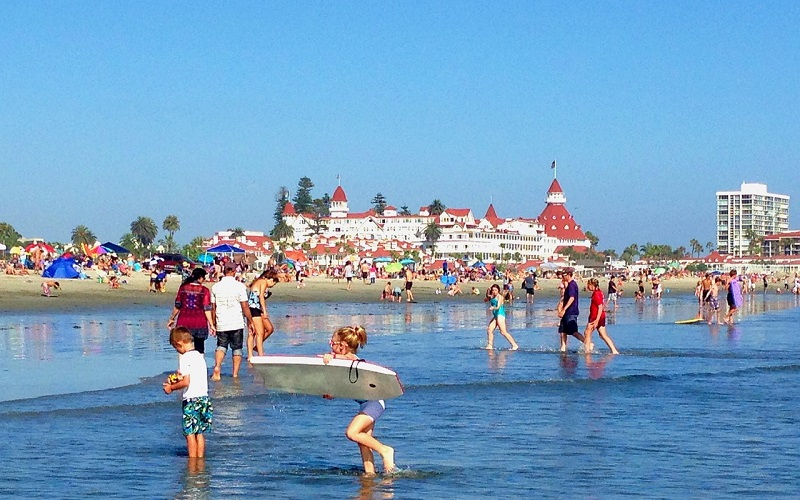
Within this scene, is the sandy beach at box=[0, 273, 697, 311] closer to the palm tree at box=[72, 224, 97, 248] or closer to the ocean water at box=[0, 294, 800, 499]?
the ocean water at box=[0, 294, 800, 499]

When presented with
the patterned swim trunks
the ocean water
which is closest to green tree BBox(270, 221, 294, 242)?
the ocean water

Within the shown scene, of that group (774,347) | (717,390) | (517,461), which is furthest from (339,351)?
(774,347)

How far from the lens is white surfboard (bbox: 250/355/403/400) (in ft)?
26.8

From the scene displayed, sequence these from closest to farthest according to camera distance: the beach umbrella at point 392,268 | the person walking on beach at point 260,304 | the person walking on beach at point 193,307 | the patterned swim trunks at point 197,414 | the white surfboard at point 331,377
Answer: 1. the white surfboard at point 331,377
2. the patterned swim trunks at point 197,414
3. the person walking on beach at point 193,307
4. the person walking on beach at point 260,304
5. the beach umbrella at point 392,268

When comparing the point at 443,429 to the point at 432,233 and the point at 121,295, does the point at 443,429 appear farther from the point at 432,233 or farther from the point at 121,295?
the point at 432,233

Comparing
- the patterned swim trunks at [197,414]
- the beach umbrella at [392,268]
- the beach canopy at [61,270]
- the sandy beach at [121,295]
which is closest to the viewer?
the patterned swim trunks at [197,414]

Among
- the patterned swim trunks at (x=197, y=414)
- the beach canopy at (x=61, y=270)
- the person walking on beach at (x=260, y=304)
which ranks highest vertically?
the beach canopy at (x=61, y=270)

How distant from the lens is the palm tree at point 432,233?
7234 inches

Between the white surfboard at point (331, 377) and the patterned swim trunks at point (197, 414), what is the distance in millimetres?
502

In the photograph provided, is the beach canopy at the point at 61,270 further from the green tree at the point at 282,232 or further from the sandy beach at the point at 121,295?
the green tree at the point at 282,232

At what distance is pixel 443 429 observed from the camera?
36.0 feet

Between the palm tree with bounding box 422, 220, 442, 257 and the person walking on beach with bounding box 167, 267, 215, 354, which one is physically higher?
the palm tree with bounding box 422, 220, 442, 257

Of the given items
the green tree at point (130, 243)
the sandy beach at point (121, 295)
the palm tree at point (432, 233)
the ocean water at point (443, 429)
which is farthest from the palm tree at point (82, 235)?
the ocean water at point (443, 429)

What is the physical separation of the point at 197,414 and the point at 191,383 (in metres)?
0.27
